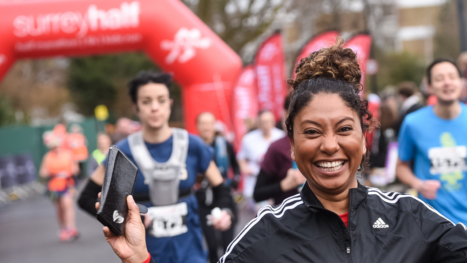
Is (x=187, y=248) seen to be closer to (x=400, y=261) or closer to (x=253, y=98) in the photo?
(x=400, y=261)

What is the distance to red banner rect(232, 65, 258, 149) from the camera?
11.4 meters

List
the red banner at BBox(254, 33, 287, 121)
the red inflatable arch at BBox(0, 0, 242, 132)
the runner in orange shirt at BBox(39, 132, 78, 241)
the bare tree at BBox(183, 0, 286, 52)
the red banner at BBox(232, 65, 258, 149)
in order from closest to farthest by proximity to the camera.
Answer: the runner in orange shirt at BBox(39, 132, 78, 241)
the red banner at BBox(254, 33, 287, 121)
the red inflatable arch at BBox(0, 0, 242, 132)
the red banner at BBox(232, 65, 258, 149)
the bare tree at BBox(183, 0, 286, 52)

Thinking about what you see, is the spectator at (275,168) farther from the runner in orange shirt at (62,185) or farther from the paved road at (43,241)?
the runner in orange shirt at (62,185)

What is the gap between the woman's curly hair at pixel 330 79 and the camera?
184 cm

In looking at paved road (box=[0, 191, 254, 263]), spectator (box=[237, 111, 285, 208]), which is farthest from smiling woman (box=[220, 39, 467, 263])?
paved road (box=[0, 191, 254, 263])

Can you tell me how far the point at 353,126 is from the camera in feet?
5.98

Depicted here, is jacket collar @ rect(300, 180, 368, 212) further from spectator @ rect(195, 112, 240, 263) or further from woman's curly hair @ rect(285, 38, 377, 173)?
spectator @ rect(195, 112, 240, 263)

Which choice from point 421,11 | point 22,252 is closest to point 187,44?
point 22,252

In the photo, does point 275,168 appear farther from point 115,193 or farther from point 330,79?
point 115,193

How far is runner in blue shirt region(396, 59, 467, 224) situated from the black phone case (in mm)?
2569

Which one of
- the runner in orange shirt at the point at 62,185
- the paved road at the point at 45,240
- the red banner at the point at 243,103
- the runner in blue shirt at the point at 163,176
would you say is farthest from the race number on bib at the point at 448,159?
the red banner at the point at 243,103

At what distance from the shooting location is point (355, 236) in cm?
178

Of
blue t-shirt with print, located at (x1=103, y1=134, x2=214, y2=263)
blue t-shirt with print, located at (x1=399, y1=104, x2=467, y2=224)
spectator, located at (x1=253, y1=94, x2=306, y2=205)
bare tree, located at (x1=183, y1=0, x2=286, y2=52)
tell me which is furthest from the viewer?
bare tree, located at (x1=183, y1=0, x2=286, y2=52)

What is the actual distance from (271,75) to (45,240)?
5112 millimetres
